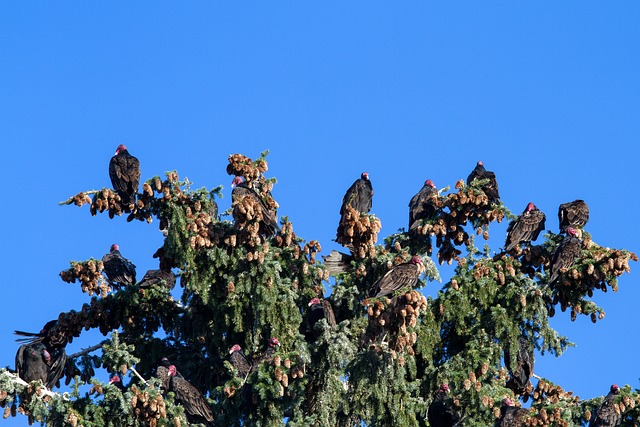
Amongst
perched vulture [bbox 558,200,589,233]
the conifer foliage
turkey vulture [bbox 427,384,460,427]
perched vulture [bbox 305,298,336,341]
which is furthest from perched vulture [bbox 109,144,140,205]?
perched vulture [bbox 558,200,589,233]

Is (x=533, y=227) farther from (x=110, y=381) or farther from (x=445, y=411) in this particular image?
(x=110, y=381)

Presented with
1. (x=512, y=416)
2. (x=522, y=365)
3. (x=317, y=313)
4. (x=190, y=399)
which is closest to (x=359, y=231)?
(x=317, y=313)

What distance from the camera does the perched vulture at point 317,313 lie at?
2153 cm

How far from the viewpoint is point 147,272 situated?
2483 centimetres

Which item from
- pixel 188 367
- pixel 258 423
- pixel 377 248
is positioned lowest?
pixel 258 423

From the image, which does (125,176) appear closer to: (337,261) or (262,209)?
(262,209)

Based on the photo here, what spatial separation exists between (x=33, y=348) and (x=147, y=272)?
3.70 meters

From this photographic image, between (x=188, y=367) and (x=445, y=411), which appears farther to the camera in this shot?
(x=188, y=367)

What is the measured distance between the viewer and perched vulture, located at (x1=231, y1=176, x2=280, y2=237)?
21.5 m

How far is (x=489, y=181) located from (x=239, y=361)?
15.8 ft

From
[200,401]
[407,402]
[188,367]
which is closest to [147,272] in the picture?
[188,367]

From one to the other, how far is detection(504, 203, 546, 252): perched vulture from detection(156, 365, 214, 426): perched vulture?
512cm

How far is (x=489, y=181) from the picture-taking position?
23.6 meters

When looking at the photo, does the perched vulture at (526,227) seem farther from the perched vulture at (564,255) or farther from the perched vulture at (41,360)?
the perched vulture at (41,360)
